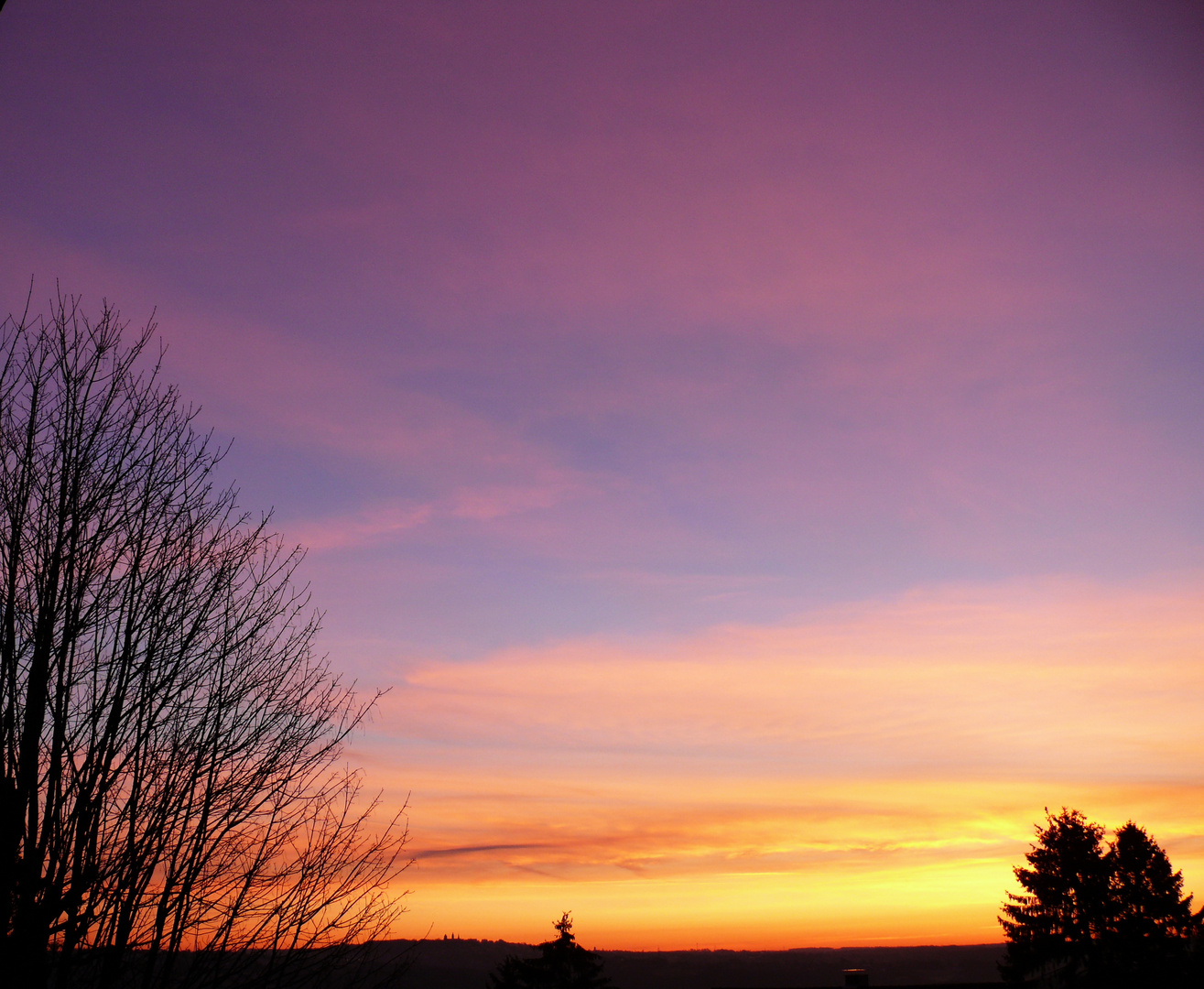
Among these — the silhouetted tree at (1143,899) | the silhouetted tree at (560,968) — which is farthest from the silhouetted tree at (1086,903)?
the silhouetted tree at (560,968)

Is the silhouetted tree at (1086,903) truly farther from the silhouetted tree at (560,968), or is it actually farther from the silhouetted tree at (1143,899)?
the silhouetted tree at (560,968)

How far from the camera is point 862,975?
33.1 m

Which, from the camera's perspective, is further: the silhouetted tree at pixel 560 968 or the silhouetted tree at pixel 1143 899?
the silhouetted tree at pixel 560 968

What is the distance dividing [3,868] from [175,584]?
2.23 metres

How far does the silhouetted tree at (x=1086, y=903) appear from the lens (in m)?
43.5

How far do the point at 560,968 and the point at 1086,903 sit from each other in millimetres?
30693

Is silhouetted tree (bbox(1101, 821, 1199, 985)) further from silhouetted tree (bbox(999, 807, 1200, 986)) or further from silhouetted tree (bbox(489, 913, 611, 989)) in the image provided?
silhouetted tree (bbox(489, 913, 611, 989))

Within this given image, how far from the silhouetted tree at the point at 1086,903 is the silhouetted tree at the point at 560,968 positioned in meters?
24.7

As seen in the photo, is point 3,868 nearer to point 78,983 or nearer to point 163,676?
point 78,983

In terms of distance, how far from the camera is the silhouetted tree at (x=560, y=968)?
52.4 metres

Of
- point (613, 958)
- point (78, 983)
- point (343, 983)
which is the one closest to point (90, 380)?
point (78, 983)

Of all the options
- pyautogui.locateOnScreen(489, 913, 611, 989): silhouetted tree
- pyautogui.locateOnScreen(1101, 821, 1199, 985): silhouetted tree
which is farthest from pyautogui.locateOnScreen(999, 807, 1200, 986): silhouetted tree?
pyautogui.locateOnScreen(489, 913, 611, 989): silhouetted tree

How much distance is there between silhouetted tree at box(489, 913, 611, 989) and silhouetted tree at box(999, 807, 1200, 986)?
2466cm

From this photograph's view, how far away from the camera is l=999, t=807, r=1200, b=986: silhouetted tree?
43469 mm
